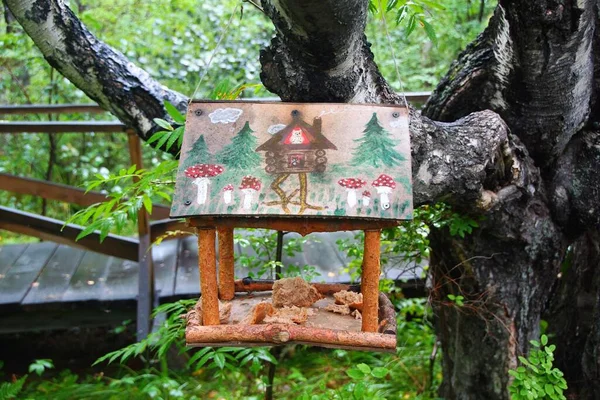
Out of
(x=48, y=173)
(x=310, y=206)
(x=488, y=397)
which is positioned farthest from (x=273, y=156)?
(x=48, y=173)

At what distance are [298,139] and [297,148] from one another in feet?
0.09

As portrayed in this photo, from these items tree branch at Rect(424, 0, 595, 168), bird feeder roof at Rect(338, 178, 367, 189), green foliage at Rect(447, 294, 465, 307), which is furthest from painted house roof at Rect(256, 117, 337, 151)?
green foliage at Rect(447, 294, 465, 307)

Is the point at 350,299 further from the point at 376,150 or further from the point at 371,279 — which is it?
the point at 376,150

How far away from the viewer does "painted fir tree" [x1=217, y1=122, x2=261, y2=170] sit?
140 cm

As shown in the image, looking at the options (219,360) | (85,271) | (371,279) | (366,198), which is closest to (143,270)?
(85,271)

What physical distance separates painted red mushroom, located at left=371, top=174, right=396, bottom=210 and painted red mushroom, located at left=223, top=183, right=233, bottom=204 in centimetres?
34

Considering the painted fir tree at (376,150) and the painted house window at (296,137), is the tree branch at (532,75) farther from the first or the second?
the painted house window at (296,137)

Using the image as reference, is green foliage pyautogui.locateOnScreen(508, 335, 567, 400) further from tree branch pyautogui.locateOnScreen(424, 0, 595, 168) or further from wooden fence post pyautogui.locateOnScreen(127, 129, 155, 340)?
wooden fence post pyautogui.locateOnScreen(127, 129, 155, 340)

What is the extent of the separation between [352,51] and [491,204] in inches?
28.8

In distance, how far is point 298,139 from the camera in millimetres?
1444

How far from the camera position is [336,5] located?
1256 millimetres

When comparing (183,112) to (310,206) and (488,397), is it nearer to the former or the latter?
(310,206)

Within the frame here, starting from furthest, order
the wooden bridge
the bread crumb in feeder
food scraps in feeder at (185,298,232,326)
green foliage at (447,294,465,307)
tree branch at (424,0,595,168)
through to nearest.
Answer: the wooden bridge < green foliage at (447,294,465,307) < tree branch at (424,0,595,168) < the bread crumb in feeder < food scraps in feeder at (185,298,232,326)

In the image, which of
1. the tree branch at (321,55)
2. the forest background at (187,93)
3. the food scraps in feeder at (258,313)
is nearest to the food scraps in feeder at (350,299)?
the food scraps in feeder at (258,313)
